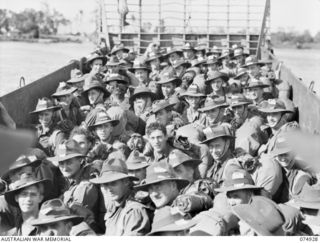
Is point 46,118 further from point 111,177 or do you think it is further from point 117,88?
point 111,177

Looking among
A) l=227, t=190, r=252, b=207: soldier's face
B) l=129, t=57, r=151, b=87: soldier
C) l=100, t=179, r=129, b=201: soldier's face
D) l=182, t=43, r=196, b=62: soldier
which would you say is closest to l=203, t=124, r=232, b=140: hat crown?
l=100, t=179, r=129, b=201: soldier's face

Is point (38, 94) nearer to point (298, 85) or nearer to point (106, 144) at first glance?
point (106, 144)

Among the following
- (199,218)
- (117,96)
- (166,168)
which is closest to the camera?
(199,218)

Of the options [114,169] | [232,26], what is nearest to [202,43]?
[232,26]

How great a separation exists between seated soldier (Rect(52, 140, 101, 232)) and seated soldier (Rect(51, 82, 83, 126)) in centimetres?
191

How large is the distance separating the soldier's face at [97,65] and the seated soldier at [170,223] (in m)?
5.91

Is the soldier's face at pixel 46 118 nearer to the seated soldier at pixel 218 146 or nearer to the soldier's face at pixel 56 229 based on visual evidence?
the seated soldier at pixel 218 146

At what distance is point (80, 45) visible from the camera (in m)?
27.4

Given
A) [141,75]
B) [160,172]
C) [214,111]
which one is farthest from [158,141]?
[141,75]

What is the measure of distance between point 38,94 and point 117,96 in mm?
1151

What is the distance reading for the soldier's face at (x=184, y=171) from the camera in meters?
4.25

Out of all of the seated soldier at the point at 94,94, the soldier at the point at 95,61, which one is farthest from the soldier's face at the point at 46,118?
the soldier at the point at 95,61

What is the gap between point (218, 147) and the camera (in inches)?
189

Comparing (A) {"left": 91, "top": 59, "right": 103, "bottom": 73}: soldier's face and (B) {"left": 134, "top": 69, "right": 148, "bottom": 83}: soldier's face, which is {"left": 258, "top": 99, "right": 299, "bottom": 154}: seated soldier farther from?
(A) {"left": 91, "top": 59, "right": 103, "bottom": 73}: soldier's face
